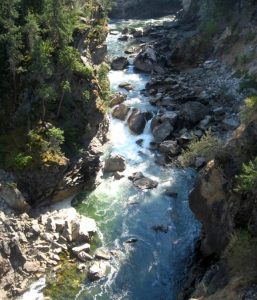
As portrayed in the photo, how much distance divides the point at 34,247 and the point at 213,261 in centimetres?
1458

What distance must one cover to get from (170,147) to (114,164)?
22.6 feet

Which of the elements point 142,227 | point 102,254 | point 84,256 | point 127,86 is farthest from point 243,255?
point 127,86

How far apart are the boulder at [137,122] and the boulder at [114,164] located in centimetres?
782

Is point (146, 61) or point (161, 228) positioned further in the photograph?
point (146, 61)

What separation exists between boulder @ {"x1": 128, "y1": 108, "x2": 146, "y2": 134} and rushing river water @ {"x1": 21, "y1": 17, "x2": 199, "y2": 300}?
126 cm

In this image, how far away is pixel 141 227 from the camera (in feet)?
131

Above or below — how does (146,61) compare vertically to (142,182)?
above

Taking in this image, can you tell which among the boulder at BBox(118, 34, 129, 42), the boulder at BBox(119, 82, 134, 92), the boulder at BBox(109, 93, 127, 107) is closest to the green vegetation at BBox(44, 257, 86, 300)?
the boulder at BBox(109, 93, 127, 107)

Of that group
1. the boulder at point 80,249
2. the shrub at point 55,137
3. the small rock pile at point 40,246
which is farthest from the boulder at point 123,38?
the boulder at point 80,249

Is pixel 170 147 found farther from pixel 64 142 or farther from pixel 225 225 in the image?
pixel 225 225

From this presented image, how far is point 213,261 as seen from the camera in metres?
33.3

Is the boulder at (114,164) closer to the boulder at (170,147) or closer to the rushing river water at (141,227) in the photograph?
the rushing river water at (141,227)

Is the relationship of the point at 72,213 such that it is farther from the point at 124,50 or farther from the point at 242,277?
the point at 124,50

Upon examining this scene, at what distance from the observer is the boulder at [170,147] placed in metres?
49.6
